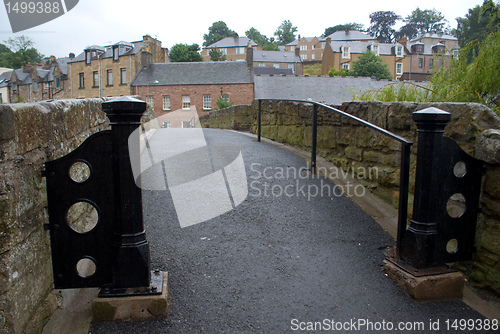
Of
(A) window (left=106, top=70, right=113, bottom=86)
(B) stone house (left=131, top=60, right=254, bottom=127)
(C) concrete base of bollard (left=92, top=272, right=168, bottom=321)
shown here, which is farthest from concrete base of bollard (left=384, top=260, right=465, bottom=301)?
(A) window (left=106, top=70, right=113, bottom=86)

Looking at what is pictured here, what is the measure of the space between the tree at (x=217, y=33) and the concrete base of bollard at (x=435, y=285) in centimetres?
12066

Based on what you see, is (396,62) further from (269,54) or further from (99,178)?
(99,178)

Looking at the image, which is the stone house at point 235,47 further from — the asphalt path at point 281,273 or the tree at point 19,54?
the asphalt path at point 281,273

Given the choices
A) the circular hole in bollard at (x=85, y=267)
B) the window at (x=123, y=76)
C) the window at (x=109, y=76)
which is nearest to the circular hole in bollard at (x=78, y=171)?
the circular hole in bollard at (x=85, y=267)

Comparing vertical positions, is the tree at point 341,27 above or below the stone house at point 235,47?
above

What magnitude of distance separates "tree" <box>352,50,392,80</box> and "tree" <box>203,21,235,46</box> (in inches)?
2764

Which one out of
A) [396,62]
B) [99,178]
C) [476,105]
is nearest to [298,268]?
[99,178]

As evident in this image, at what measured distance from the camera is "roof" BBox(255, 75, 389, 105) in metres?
38.4

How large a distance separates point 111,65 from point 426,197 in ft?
165

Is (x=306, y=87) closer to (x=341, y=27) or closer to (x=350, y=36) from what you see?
(x=350, y=36)

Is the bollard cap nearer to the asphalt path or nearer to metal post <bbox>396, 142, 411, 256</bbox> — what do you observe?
the asphalt path

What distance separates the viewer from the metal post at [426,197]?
2.96m

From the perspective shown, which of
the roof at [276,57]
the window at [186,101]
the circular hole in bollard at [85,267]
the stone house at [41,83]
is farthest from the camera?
the roof at [276,57]

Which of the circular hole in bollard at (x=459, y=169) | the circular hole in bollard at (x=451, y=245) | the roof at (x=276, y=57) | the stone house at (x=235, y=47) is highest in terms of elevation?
the stone house at (x=235, y=47)
